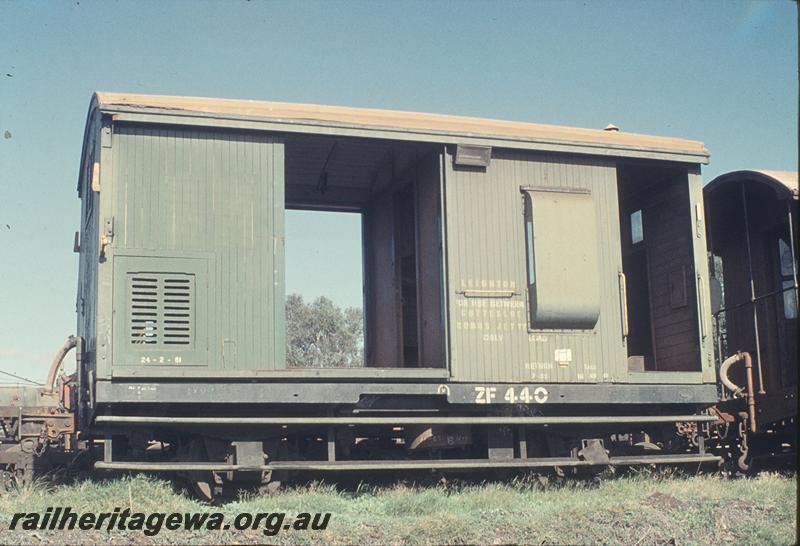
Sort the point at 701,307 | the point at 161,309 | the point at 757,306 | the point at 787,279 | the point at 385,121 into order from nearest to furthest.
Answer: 1. the point at 161,309
2. the point at 385,121
3. the point at 701,307
4. the point at 787,279
5. the point at 757,306

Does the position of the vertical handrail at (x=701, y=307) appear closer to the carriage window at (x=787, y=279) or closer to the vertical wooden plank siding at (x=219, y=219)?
the carriage window at (x=787, y=279)

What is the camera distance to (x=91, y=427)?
367 inches

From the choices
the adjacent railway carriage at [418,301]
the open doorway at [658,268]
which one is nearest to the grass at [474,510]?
the adjacent railway carriage at [418,301]

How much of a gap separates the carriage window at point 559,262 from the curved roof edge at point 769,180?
2.40 m

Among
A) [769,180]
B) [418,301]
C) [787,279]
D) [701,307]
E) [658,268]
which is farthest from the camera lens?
[787,279]

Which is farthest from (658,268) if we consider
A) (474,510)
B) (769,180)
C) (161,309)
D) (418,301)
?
(161,309)

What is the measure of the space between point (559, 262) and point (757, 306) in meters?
3.87

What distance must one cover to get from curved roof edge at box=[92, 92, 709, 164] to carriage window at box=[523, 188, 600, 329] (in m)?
0.68

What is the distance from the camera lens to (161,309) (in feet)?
29.3

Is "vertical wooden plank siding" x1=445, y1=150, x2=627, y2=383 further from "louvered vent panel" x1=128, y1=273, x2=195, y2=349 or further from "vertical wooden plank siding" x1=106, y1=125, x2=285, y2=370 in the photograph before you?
"louvered vent panel" x1=128, y1=273, x2=195, y2=349

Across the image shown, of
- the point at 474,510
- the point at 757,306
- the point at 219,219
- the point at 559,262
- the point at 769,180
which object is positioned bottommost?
the point at 474,510

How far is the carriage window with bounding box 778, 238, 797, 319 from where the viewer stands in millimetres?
11828

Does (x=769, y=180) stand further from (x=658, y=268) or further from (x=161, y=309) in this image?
(x=161, y=309)

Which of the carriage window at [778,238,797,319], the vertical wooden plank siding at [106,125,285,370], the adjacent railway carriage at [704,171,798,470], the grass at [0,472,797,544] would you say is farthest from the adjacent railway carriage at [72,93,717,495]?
the carriage window at [778,238,797,319]
